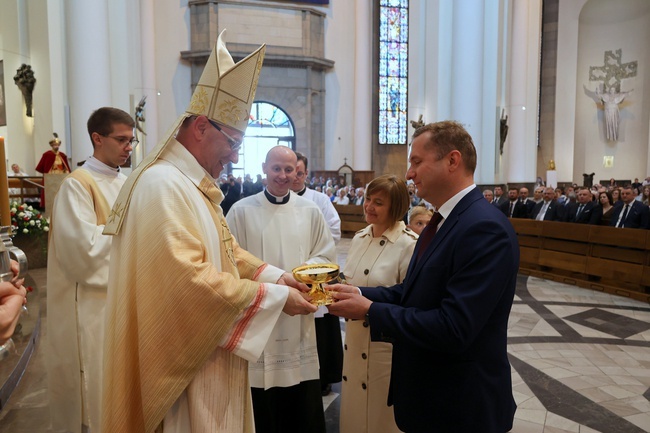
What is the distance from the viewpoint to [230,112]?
1778 millimetres

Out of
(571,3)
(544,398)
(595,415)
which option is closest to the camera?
(595,415)

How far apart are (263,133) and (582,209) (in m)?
14.5

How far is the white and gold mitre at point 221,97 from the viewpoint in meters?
1.76

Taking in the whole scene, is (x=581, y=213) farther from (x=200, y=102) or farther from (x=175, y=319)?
(x=175, y=319)

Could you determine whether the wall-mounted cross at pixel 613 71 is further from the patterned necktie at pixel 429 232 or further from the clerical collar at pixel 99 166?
the clerical collar at pixel 99 166

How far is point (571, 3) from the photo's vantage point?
25.0 m

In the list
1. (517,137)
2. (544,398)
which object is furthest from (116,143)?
(517,137)

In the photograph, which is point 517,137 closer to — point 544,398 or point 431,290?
point 544,398

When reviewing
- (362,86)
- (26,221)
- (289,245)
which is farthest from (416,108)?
(289,245)

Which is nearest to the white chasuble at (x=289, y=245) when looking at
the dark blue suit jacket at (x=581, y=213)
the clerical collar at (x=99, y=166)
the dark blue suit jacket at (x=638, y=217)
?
the clerical collar at (x=99, y=166)

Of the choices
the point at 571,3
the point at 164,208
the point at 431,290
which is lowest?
the point at 431,290

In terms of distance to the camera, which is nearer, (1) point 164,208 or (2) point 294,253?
(1) point 164,208

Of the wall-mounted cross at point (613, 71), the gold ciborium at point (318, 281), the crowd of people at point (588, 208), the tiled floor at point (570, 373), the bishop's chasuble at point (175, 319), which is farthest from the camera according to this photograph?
the wall-mounted cross at point (613, 71)

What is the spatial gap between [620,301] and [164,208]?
731 centimetres
